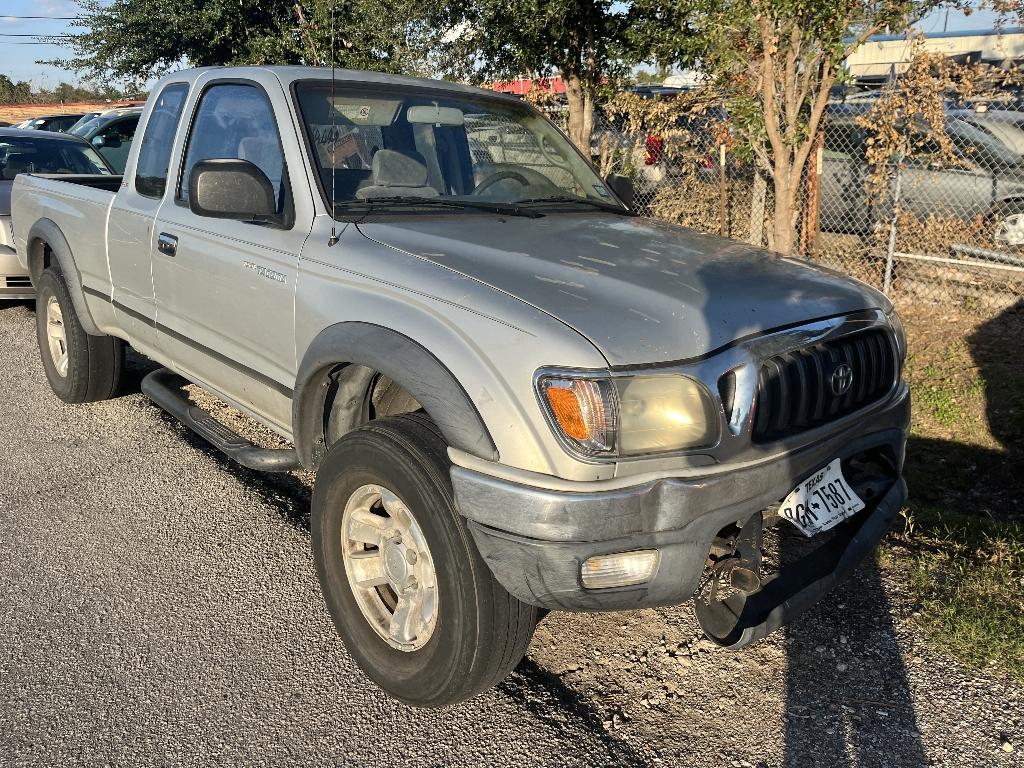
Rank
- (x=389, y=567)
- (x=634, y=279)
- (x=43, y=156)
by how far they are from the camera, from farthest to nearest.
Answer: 1. (x=43, y=156)
2. (x=389, y=567)
3. (x=634, y=279)

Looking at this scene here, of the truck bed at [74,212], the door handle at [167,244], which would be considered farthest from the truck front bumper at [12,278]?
the door handle at [167,244]

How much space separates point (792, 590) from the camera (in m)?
2.78

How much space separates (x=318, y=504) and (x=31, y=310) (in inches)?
295

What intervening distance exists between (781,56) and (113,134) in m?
12.0

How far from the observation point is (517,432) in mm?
2424

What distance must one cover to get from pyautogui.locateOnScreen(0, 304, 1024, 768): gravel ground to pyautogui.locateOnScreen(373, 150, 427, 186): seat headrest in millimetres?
1641

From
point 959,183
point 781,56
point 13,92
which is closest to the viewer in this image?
point 781,56

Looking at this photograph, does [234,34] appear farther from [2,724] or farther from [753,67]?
[2,724]

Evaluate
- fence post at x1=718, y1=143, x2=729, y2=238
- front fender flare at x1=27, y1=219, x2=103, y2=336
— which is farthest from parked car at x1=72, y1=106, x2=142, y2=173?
fence post at x1=718, y1=143, x2=729, y2=238

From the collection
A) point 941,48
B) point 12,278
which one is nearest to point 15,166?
point 12,278

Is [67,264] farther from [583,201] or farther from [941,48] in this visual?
[941,48]

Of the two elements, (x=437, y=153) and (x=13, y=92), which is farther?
(x=13, y=92)

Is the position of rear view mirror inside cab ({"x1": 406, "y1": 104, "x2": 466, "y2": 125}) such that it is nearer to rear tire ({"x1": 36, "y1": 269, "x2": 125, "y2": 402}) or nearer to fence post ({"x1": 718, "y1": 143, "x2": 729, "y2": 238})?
rear tire ({"x1": 36, "y1": 269, "x2": 125, "y2": 402})

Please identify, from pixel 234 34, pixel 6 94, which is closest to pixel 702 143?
pixel 234 34
